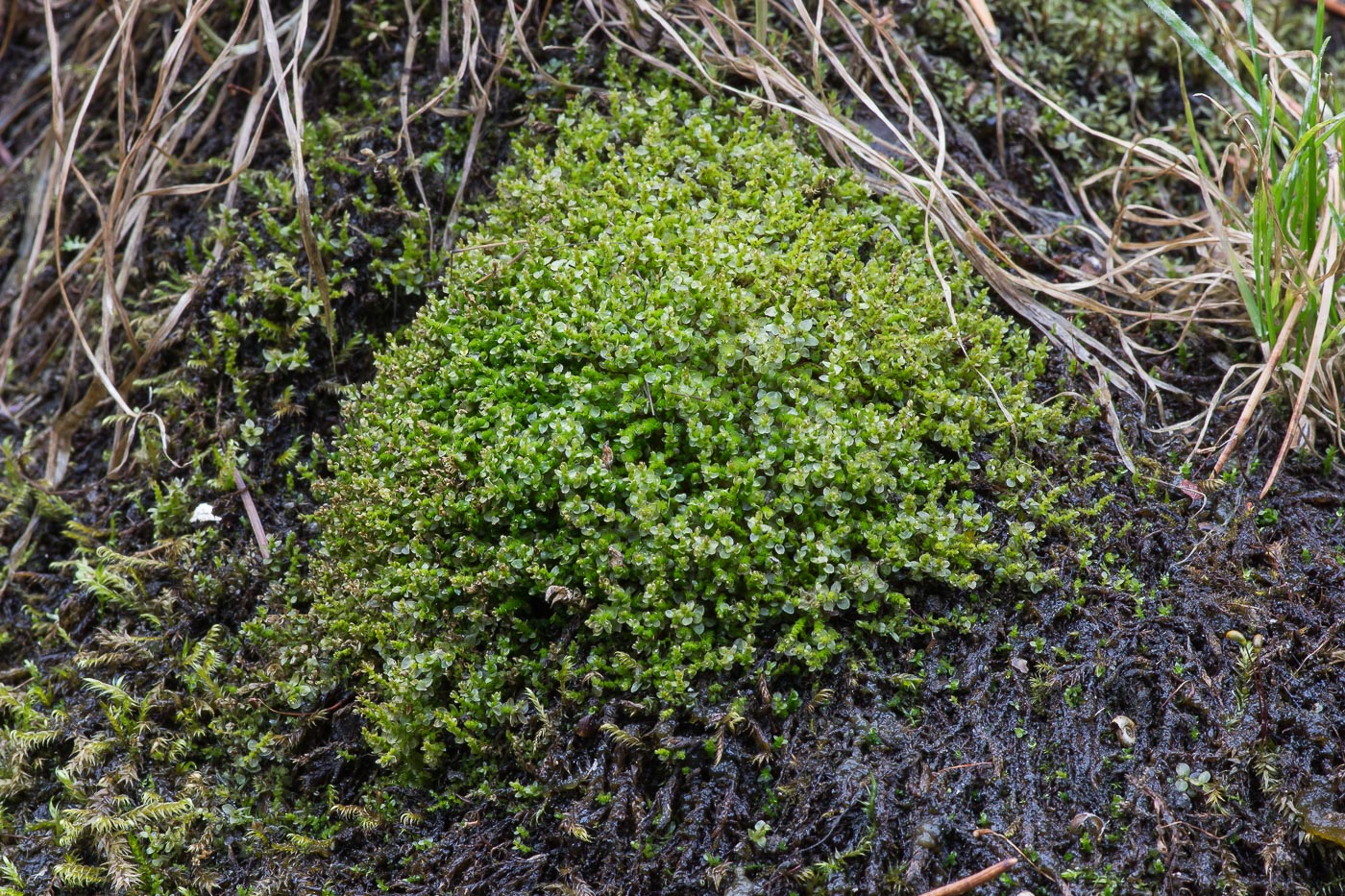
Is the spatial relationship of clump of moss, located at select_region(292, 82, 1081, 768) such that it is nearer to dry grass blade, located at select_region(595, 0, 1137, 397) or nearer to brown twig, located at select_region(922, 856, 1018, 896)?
dry grass blade, located at select_region(595, 0, 1137, 397)

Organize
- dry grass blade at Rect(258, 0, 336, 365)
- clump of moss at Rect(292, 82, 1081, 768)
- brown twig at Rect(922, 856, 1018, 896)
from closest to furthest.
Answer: brown twig at Rect(922, 856, 1018, 896) < clump of moss at Rect(292, 82, 1081, 768) < dry grass blade at Rect(258, 0, 336, 365)

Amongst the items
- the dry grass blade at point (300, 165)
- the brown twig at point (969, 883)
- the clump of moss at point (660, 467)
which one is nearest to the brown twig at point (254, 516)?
the clump of moss at point (660, 467)

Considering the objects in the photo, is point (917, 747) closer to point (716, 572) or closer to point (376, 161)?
point (716, 572)

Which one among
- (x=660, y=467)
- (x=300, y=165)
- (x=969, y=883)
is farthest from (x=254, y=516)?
(x=969, y=883)

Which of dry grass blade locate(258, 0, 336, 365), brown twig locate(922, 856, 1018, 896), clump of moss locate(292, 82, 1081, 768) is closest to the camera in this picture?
brown twig locate(922, 856, 1018, 896)

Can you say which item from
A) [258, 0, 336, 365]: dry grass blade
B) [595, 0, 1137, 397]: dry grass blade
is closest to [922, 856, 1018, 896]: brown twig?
[595, 0, 1137, 397]: dry grass blade

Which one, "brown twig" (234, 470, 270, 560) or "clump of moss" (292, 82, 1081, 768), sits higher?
"clump of moss" (292, 82, 1081, 768)

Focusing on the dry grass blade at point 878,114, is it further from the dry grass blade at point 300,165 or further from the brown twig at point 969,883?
the brown twig at point 969,883
